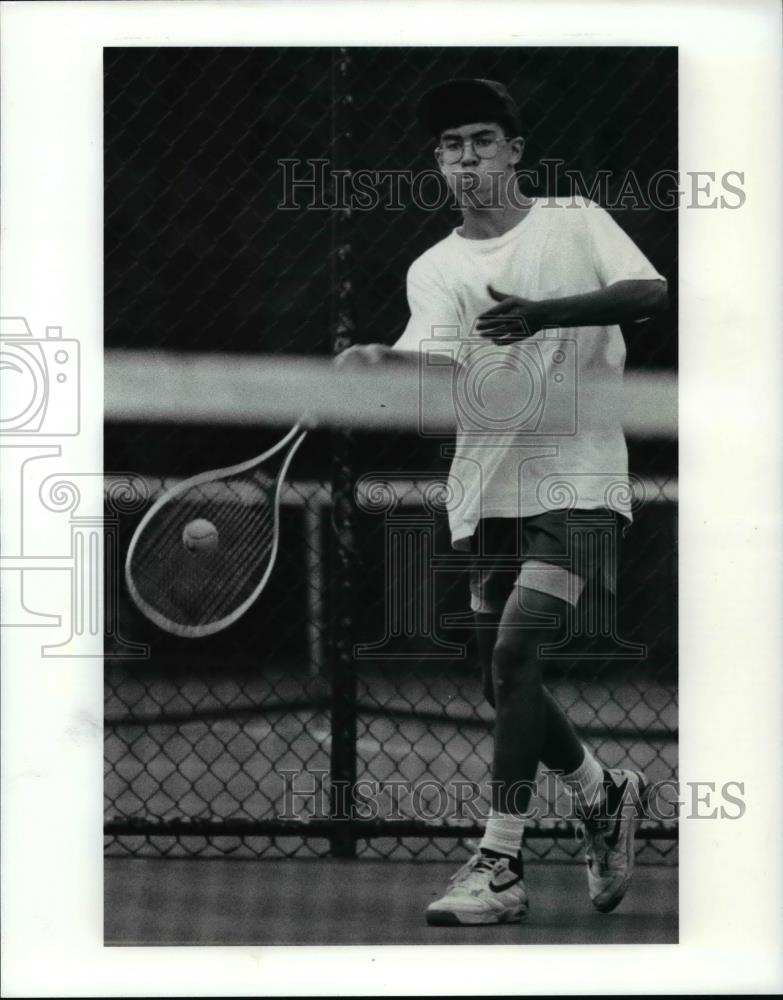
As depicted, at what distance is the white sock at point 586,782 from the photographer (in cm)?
437

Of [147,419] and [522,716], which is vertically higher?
[147,419]

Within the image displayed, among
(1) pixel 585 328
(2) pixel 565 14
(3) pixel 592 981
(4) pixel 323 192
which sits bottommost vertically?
(3) pixel 592 981

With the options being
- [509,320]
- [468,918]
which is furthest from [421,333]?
[468,918]

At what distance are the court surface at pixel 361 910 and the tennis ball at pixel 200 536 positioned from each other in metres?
0.69

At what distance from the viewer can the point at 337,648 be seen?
172 inches

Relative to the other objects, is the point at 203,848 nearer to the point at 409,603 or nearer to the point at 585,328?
the point at 409,603

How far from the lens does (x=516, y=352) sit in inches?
170

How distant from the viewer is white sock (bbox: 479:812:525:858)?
4359mm

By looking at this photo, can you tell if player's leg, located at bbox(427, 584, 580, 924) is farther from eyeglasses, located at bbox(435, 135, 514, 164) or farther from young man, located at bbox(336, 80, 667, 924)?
eyeglasses, located at bbox(435, 135, 514, 164)

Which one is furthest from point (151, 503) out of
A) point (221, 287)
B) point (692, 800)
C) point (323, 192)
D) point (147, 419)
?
point (692, 800)

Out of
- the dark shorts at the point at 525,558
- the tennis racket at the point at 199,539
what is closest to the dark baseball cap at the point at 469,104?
the tennis racket at the point at 199,539

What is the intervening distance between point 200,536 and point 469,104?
42.5 inches

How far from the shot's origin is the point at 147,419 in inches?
171

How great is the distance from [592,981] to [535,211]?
1.63 meters
